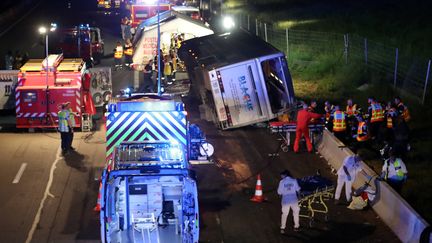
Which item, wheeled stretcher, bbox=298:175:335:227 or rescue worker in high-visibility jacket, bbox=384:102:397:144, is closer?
wheeled stretcher, bbox=298:175:335:227

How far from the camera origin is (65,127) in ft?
68.4

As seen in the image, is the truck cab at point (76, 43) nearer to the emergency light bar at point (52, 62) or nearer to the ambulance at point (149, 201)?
the emergency light bar at point (52, 62)

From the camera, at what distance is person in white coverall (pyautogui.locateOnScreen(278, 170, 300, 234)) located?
557 inches

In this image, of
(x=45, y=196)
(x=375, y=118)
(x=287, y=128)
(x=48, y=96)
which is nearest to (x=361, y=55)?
(x=287, y=128)

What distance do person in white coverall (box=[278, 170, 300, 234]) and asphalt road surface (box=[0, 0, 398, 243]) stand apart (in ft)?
1.05

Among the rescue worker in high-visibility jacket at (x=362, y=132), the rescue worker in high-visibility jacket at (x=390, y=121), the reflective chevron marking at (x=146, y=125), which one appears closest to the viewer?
the reflective chevron marking at (x=146, y=125)

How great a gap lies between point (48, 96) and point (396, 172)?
12.7 meters

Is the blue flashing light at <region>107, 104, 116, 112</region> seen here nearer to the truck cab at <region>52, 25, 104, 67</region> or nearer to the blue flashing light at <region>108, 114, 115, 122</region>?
the blue flashing light at <region>108, 114, 115, 122</region>

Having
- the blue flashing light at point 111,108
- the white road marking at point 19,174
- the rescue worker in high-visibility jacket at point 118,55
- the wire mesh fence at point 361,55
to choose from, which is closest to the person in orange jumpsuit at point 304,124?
the wire mesh fence at point 361,55

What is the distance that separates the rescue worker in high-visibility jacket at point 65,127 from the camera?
2081 cm

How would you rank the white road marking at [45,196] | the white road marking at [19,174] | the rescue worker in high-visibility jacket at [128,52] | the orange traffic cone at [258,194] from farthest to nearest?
1. the rescue worker in high-visibility jacket at [128,52]
2. the white road marking at [19,174]
3. the orange traffic cone at [258,194]
4. the white road marking at [45,196]

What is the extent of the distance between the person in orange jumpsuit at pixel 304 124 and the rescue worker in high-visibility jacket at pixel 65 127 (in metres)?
6.85

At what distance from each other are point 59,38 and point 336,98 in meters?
17.7

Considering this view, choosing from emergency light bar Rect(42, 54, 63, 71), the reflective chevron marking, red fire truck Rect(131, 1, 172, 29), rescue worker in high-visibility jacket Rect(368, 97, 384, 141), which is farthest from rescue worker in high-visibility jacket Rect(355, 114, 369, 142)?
red fire truck Rect(131, 1, 172, 29)
